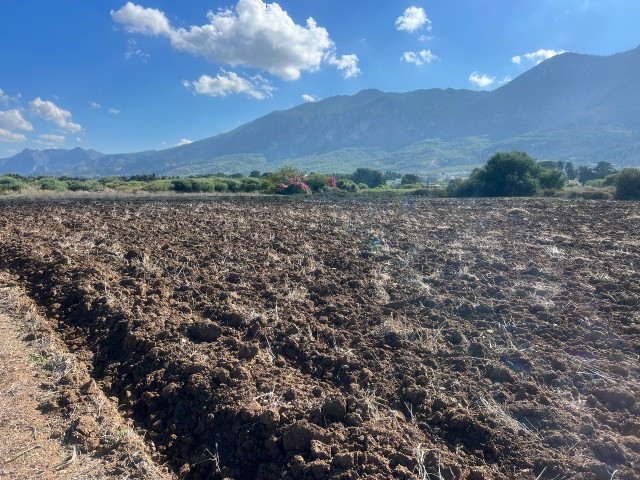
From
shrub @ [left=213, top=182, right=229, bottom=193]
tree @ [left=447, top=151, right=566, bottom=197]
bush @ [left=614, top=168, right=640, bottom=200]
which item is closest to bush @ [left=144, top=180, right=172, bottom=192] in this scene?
shrub @ [left=213, top=182, right=229, bottom=193]


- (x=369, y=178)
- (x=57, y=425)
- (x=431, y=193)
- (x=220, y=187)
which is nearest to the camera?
(x=57, y=425)

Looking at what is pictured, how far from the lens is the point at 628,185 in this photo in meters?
25.5

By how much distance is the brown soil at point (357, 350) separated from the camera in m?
3.32

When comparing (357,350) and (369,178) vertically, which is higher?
(357,350)

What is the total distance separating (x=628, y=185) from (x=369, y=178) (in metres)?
36.5

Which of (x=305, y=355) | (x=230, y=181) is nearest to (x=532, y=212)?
(x=305, y=355)

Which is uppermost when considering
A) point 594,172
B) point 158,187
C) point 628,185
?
point 158,187

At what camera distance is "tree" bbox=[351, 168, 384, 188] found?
2269 inches

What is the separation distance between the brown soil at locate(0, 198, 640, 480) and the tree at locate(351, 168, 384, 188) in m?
48.3

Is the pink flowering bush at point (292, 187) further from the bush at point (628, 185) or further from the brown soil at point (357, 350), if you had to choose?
the brown soil at point (357, 350)

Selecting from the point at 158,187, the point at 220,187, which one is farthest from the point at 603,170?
the point at 158,187

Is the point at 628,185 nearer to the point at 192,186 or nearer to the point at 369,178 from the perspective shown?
the point at 192,186

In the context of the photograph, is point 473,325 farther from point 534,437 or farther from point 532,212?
point 532,212

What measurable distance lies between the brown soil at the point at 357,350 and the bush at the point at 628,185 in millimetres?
19625
